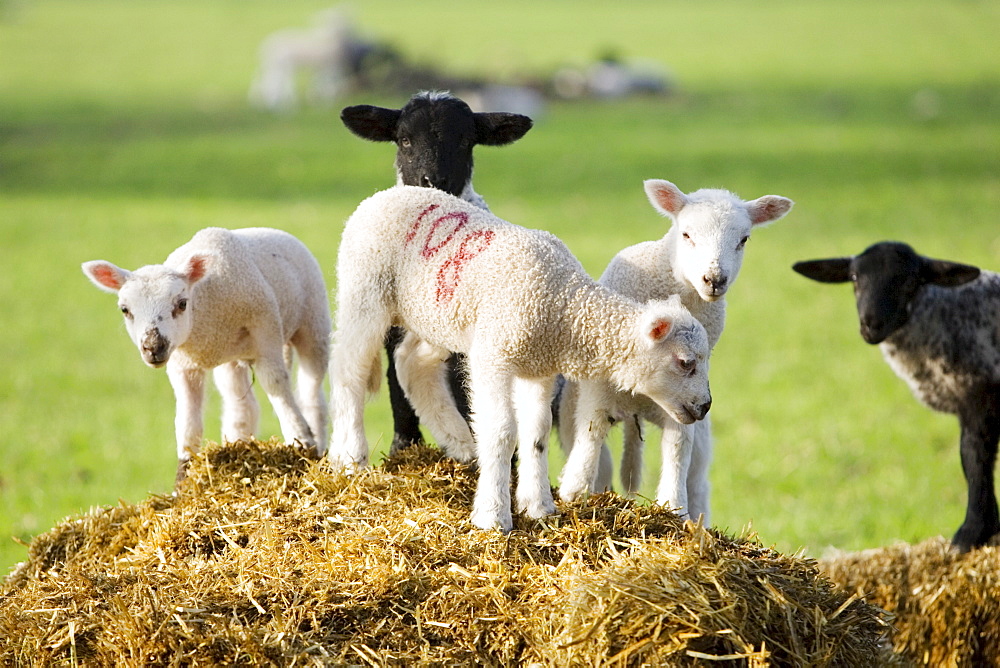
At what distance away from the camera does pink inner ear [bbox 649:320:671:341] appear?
4078mm

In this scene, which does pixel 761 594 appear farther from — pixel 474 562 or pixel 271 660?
pixel 271 660

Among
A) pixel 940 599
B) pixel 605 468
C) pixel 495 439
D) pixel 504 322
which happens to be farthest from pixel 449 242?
pixel 940 599

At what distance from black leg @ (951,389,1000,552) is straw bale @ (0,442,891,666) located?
1.88 metres

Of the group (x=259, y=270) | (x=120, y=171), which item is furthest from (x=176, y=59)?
(x=259, y=270)

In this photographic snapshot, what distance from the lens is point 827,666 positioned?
157 inches

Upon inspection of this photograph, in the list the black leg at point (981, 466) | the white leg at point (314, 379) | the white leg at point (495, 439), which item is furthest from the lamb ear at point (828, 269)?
the white leg at point (314, 379)

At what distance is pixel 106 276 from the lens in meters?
4.74

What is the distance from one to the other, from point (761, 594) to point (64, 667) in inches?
98.1

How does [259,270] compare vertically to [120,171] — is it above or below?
above

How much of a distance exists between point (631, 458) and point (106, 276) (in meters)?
2.44

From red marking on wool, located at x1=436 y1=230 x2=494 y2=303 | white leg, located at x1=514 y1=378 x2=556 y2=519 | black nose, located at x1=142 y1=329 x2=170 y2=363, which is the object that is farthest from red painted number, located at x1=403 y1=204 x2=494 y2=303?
black nose, located at x1=142 y1=329 x2=170 y2=363

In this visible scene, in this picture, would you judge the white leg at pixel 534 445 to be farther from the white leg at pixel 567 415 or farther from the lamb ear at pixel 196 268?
the lamb ear at pixel 196 268

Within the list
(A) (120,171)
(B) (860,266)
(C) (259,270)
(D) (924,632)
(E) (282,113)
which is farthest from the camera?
(E) (282,113)

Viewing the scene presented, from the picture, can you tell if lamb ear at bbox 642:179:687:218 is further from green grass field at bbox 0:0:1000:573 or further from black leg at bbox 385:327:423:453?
green grass field at bbox 0:0:1000:573
